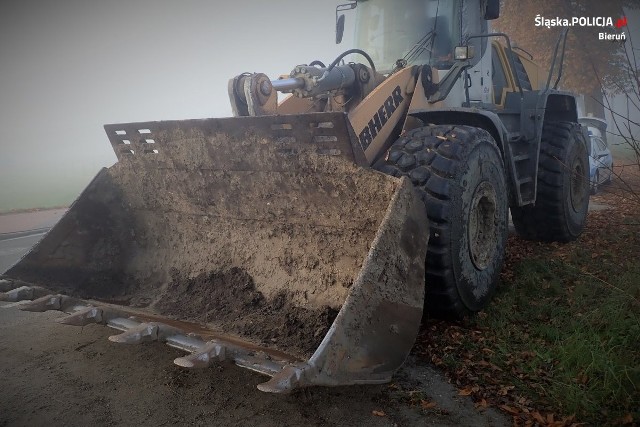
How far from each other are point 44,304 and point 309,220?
203 cm

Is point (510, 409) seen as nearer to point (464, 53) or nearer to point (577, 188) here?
point (464, 53)

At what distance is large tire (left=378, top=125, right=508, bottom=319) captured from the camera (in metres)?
3.66

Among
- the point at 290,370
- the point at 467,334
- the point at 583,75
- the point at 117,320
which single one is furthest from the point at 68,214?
the point at 583,75

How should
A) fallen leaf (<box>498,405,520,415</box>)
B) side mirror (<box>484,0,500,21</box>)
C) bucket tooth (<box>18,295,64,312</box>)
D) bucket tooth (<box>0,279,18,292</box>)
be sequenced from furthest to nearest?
1. side mirror (<box>484,0,500,21</box>)
2. bucket tooth (<box>0,279,18,292</box>)
3. bucket tooth (<box>18,295,64,312</box>)
4. fallen leaf (<box>498,405,520,415</box>)

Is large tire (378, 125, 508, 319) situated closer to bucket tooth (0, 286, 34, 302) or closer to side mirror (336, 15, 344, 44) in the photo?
side mirror (336, 15, 344, 44)

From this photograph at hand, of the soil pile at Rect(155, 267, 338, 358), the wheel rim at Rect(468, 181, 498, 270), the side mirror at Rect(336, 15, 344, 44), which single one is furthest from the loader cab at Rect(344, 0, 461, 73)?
the soil pile at Rect(155, 267, 338, 358)

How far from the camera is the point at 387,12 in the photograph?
5.60 m

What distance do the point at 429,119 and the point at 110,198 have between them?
10.6 feet

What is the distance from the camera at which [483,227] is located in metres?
4.40

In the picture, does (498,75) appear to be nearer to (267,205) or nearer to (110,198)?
(267,205)

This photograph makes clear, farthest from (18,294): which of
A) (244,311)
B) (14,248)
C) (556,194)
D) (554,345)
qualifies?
(14,248)

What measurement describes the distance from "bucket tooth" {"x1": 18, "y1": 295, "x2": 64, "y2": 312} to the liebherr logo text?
256 cm

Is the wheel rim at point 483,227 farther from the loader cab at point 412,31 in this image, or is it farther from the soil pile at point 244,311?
the loader cab at point 412,31

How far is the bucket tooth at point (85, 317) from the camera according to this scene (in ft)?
10.5
